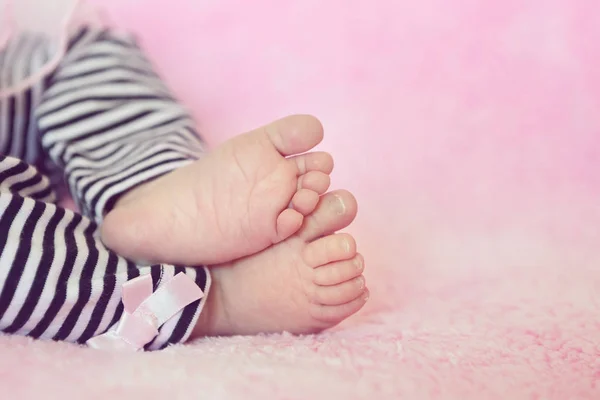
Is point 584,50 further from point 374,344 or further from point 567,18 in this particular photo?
point 374,344

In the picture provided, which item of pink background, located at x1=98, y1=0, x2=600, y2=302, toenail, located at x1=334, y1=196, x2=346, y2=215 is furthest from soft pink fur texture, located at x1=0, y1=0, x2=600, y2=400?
toenail, located at x1=334, y1=196, x2=346, y2=215

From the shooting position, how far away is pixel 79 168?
70 cm

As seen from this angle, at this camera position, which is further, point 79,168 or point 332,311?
point 79,168

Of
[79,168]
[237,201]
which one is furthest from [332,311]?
[79,168]

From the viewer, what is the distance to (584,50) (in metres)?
0.87

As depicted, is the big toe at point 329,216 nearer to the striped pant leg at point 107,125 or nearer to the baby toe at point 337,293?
the baby toe at point 337,293

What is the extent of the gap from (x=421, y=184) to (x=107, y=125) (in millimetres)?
379

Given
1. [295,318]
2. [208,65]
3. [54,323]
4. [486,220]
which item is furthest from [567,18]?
[54,323]

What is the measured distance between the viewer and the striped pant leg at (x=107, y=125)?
67 cm

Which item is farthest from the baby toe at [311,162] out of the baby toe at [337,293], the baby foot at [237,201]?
the baby toe at [337,293]

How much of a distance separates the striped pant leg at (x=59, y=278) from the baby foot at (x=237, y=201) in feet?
0.08

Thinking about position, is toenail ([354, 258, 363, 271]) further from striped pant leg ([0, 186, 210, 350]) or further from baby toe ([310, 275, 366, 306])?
striped pant leg ([0, 186, 210, 350])

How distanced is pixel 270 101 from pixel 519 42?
35cm

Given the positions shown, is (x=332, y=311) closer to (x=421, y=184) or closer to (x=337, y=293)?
(x=337, y=293)
